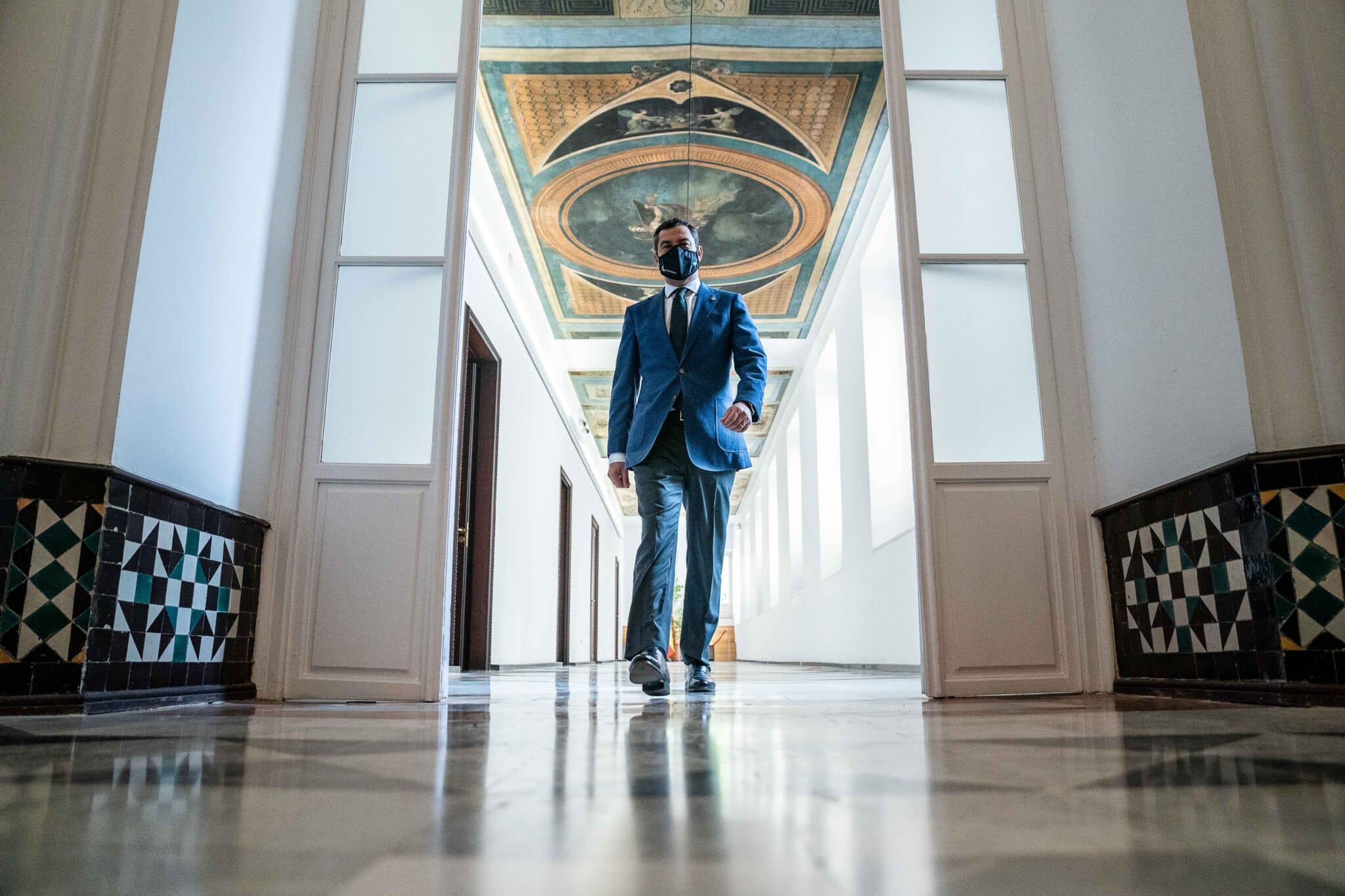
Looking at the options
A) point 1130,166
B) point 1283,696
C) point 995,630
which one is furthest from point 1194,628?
point 1130,166

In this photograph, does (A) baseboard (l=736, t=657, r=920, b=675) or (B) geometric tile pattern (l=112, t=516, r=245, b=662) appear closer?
(B) geometric tile pattern (l=112, t=516, r=245, b=662)

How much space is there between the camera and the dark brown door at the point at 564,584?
34.1 ft

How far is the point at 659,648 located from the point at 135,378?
5.17ft

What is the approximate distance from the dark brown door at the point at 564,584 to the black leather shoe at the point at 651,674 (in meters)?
7.15

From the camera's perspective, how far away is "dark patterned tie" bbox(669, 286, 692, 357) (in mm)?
3100

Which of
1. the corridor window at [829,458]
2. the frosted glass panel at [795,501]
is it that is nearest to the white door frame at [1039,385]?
the corridor window at [829,458]

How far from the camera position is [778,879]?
0.45 m

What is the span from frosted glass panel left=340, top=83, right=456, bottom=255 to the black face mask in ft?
2.79

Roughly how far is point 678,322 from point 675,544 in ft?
2.44

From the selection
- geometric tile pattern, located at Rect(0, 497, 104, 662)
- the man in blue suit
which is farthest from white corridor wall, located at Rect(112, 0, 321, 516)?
the man in blue suit

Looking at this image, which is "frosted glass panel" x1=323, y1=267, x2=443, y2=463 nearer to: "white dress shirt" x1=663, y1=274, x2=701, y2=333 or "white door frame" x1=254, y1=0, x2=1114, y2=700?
"white door frame" x1=254, y1=0, x2=1114, y2=700

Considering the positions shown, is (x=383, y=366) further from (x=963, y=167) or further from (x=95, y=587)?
(x=963, y=167)

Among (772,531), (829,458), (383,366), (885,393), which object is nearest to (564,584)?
(829,458)

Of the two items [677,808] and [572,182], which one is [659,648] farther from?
[572,182]
